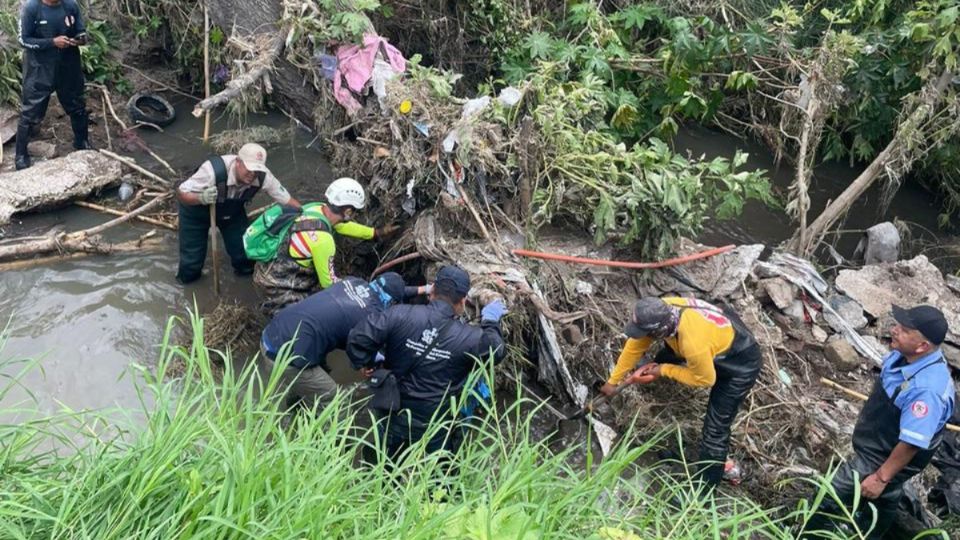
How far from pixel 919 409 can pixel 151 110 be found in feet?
26.5

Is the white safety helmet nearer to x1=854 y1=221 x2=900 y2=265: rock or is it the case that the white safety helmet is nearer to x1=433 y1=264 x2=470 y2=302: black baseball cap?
x1=433 y1=264 x2=470 y2=302: black baseball cap

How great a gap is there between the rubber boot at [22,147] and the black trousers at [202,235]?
93.1 inches

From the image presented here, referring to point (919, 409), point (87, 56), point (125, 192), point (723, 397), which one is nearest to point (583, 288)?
point (723, 397)

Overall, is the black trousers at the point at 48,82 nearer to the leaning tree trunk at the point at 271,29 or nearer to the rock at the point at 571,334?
the leaning tree trunk at the point at 271,29

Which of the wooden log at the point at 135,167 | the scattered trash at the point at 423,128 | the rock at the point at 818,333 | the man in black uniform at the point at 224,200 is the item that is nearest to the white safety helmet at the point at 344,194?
the man in black uniform at the point at 224,200

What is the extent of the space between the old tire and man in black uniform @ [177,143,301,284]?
289 cm

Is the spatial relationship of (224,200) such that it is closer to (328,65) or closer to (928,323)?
(328,65)

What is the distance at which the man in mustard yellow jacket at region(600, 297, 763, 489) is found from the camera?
4883 mm

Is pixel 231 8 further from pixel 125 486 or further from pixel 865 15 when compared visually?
pixel 865 15

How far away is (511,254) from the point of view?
19.6 ft

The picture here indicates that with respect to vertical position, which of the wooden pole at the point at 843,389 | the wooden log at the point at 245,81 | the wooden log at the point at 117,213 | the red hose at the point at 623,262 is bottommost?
the wooden pole at the point at 843,389

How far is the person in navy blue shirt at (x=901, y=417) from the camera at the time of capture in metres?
4.44

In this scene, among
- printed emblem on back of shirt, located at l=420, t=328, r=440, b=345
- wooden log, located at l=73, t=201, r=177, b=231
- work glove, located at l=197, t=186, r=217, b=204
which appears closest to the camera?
printed emblem on back of shirt, located at l=420, t=328, r=440, b=345

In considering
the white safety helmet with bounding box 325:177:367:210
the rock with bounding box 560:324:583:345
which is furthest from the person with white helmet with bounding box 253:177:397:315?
the rock with bounding box 560:324:583:345
